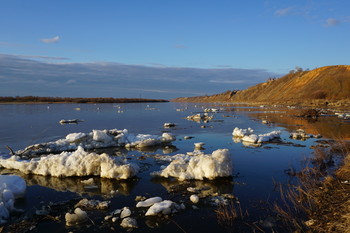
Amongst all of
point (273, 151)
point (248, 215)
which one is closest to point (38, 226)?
point (248, 215)

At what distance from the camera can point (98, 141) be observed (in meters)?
15.2

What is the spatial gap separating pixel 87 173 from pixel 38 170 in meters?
1.92

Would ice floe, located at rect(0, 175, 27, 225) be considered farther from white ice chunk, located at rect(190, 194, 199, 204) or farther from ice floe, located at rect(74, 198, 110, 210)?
white ice chunk, located at rect(190, 194, 199, 204)

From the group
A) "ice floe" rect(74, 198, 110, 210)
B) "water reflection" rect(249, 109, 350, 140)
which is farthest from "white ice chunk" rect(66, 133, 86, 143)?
"water reflection" rect(249, 109, 350, 140)

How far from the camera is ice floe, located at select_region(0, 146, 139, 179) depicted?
9281mm

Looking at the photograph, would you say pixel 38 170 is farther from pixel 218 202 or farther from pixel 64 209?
pixel 218 202

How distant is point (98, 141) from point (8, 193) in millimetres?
8286

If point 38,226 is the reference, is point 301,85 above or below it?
above

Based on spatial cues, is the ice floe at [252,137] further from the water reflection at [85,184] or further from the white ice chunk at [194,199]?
the white ice chunk at [194,199]

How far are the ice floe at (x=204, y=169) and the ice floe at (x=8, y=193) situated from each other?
13.4ft

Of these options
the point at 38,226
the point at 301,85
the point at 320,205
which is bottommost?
the point at 38,226

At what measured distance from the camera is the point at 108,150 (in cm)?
1426

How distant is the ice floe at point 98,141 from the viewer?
13906mm

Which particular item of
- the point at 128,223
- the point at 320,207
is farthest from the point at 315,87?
the point at 128,223
